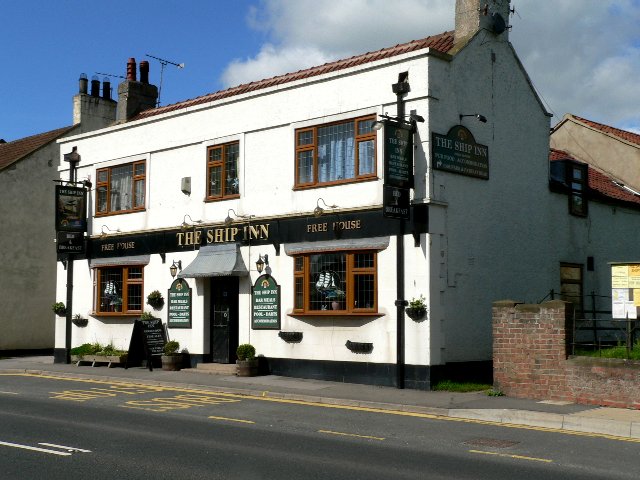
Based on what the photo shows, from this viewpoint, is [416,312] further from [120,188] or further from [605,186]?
[120,188]

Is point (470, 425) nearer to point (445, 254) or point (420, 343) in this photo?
point (420, 343)

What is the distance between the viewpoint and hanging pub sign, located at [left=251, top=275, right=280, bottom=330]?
811 inches

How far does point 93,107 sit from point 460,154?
19.0 metres

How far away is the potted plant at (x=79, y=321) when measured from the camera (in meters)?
25.8

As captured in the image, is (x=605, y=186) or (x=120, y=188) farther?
(x=605, y=186)

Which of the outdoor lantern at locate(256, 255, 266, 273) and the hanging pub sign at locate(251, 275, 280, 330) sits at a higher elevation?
the outdoor lantern at locate(256, 255, 266, 273)

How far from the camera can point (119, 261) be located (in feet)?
81.4

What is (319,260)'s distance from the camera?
19750mm

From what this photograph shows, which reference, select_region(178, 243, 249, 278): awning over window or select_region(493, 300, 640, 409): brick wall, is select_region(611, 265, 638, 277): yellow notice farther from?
select_region(178, 243, 249, 278): awning over window

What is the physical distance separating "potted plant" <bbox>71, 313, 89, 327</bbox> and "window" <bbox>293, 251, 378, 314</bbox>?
8.81 meters

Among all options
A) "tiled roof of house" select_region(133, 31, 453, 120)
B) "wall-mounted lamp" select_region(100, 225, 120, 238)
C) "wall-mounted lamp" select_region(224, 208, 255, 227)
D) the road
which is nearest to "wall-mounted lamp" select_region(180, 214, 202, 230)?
"wall-mounted lamp" select_region(224, 208, 255, 227)

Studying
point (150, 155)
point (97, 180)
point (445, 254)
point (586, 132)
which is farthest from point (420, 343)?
point (586, 132)

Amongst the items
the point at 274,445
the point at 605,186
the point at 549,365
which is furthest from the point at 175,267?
the point at 605,186

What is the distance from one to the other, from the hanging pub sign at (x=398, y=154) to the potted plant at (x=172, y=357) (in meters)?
8.58
